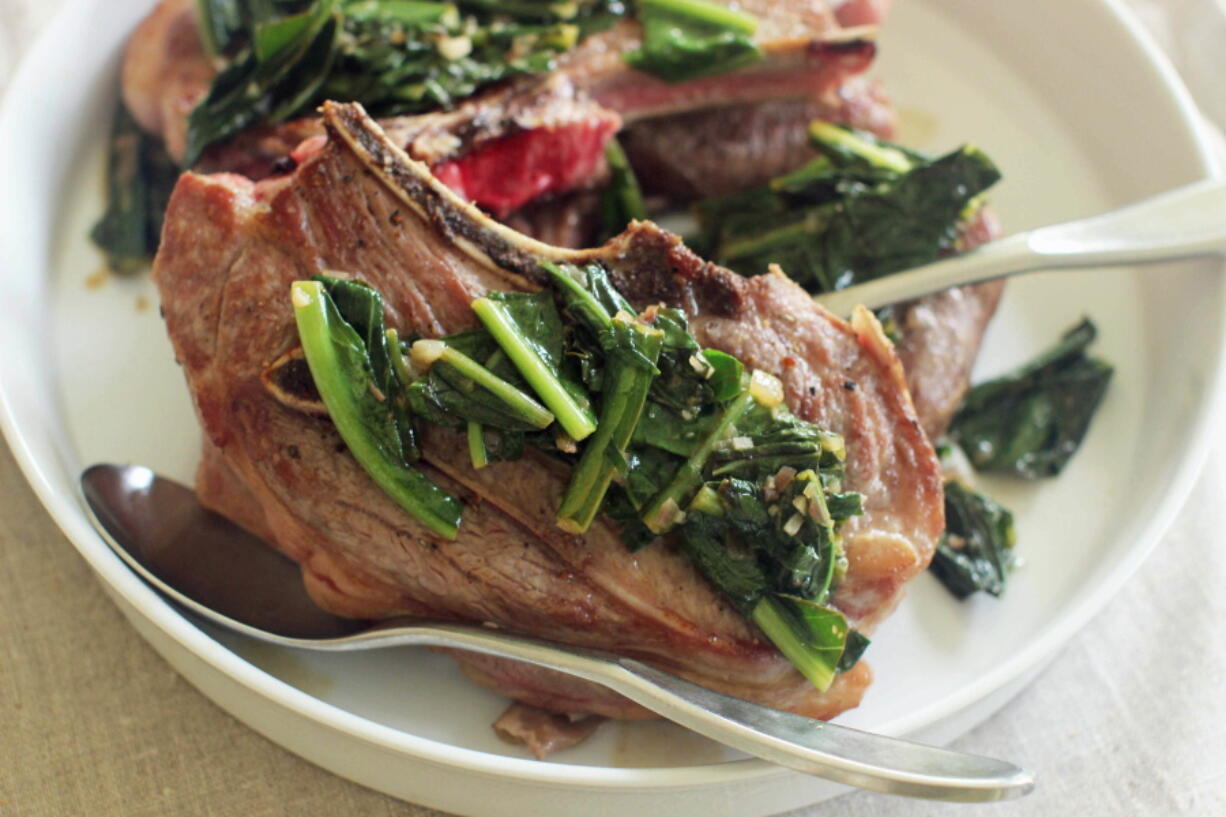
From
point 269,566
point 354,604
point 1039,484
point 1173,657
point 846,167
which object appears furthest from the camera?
point 846,167

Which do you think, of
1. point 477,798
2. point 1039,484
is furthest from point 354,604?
point 1039,484

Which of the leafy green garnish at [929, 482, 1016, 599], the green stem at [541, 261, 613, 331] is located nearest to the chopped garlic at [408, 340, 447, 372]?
the green stem at [541, 261, 613, 331]

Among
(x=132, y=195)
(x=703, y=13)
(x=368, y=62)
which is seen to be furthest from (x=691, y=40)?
(x=132, y=195)

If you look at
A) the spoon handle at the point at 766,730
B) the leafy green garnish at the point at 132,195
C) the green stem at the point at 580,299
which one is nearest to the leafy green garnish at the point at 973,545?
the spoon handle at the point at 766,730

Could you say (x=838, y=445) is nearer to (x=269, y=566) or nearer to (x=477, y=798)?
(x=477, y=798)

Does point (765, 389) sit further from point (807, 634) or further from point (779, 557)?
point (807, 634)

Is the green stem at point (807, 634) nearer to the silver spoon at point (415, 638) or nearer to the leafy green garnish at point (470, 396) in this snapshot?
the silver spoon at point (415, 638)
